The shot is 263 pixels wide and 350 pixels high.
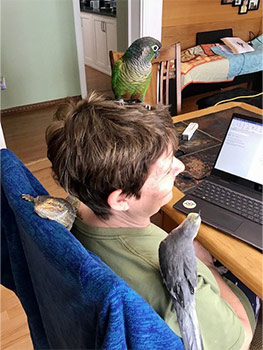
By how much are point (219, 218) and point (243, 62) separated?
9.84ft

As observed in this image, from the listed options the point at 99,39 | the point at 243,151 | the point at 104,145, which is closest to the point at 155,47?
the point at 243,151

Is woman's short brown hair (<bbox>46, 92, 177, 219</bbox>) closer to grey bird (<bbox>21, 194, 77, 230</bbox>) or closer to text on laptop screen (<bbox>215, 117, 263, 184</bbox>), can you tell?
grey bird (<bbox>21, 194, 77, 230</bbox>)

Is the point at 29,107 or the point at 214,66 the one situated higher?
the point at 214,66

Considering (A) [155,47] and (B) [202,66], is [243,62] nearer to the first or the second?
(B) [202,66]

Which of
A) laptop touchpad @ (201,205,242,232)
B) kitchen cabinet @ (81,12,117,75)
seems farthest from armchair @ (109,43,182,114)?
kitchen cabinet @ (81,12,117,75)

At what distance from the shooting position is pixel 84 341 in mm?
495

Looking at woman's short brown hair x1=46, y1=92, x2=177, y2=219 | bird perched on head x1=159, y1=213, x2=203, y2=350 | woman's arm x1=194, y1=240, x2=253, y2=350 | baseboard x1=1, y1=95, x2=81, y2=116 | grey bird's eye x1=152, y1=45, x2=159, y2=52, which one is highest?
grey bird's eye x1=152, y1=45, x2=159, y2=52

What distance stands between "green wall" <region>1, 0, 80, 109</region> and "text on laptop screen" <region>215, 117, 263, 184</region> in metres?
2.89

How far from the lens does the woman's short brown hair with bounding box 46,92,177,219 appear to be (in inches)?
23.0

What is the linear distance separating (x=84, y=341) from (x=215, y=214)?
58cm

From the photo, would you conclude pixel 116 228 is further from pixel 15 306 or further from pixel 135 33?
pixel 135 33

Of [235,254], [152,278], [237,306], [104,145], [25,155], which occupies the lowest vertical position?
[25,155]

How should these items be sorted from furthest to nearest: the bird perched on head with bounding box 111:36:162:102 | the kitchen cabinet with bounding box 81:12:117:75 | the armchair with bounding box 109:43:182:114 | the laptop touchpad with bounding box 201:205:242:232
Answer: the kitchen cabinet with bounding box 81:12:117:75 → the armchair with bounding box 109:43:182:114 → the bird perched on head with bounding box 111:36:162:102 → the laptop touchpad with bounding box 201:205:242:232

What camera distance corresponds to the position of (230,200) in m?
0.99
